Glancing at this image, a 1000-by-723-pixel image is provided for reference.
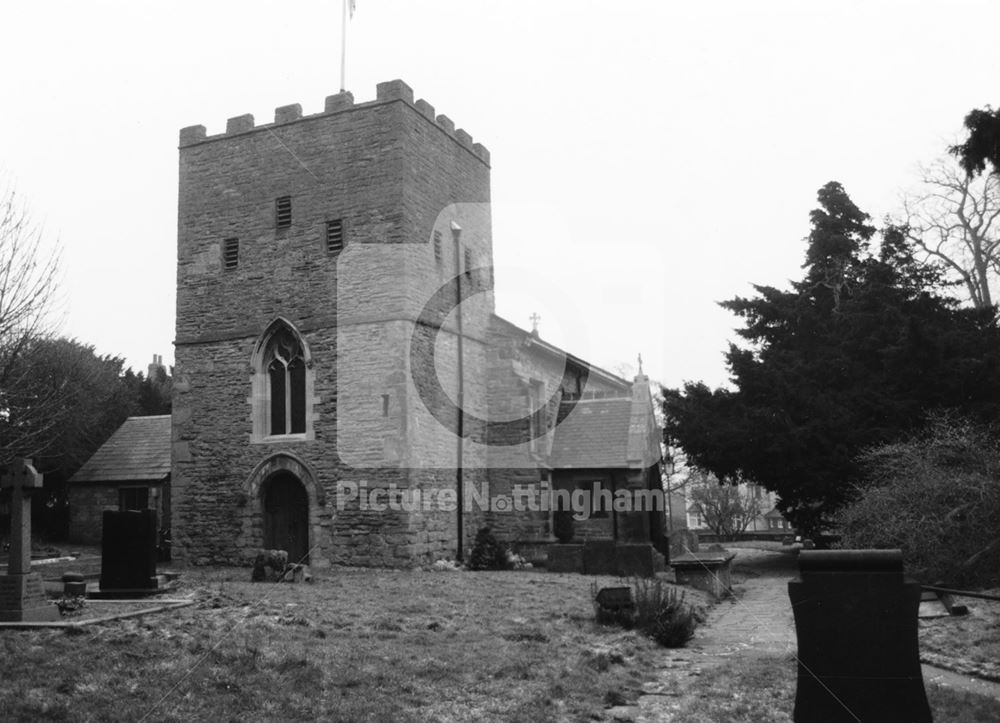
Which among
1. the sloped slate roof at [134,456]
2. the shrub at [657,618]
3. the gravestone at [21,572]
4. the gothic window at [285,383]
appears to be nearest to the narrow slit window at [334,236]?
the gothic window at [285,383]

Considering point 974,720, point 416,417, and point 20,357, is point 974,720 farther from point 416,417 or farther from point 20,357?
point 20,357

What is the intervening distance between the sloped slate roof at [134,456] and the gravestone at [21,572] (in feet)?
71.2

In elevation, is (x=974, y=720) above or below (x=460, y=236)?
below

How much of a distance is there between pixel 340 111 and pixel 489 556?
11562 millimetres

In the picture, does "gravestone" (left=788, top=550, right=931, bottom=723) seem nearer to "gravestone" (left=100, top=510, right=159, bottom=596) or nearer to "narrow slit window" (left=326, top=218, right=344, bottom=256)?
"gravestone" (left=100, top=510, right=159, bottom=596)

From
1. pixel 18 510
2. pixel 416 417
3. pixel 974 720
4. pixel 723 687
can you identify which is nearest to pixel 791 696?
pixel 723 687

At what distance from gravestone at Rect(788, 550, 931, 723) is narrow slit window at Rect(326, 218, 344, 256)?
55.1 ft

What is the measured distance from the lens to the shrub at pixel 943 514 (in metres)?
14.5

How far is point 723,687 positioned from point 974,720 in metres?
2.30

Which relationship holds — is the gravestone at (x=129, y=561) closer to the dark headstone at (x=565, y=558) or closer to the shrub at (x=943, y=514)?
the dark headstone at (x=565, y=558)

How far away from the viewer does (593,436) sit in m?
26.0

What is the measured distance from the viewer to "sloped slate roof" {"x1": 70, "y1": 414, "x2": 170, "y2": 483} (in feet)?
110

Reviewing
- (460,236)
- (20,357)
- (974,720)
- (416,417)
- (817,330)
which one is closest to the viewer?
(974,720)

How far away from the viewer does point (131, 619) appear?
10.7 m
